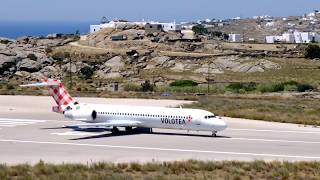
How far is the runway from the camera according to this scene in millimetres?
34688

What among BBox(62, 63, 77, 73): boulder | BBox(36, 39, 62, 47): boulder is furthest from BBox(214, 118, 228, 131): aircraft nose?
BBox(36, 39, 62, 47): boulder

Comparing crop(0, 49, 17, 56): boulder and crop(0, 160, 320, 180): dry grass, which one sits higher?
crop(0, 49, 17, 56): boulder

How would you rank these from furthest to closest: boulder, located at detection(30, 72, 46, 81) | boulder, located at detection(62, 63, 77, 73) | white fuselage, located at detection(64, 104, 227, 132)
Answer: boulder, located at detection(62, 63, 77, 73), boulder, located at detection(30, 72, 46, 81), white fuselage, located at detection(64, 104, 227, 132)

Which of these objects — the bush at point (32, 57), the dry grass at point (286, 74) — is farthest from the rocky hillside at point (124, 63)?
the dry grass at point (286, 74)

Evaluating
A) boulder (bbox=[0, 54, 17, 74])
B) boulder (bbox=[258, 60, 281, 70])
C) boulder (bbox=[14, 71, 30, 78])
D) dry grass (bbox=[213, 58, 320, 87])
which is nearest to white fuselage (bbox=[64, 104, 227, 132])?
dry grass (bbox=[213, 58, 320, 87])

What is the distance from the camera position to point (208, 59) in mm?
112250

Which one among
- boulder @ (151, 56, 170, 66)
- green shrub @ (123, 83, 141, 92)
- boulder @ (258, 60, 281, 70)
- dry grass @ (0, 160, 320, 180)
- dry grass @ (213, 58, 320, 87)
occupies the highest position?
boulder @ (151, 56, 170, 66)

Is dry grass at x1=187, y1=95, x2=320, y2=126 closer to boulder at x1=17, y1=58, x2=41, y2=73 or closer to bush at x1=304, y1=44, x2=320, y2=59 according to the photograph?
boulder at x1=17, y1=58, x2=41, y2=73

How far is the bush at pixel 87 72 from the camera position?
103 m

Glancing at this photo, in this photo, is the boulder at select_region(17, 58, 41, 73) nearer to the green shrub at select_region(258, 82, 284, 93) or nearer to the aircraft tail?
the green shrub at select_region(258, 82, 284, 93)

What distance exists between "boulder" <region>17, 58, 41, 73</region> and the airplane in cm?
5799

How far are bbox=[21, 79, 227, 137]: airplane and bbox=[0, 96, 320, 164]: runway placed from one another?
0.74 metres

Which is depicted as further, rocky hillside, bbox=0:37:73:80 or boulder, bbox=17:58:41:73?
boulder, bbox=17:58:41:73

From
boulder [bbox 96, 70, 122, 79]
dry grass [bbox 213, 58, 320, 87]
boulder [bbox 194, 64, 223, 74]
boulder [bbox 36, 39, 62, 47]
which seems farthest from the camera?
boulder [bbox 36, 39, 62, 47]
